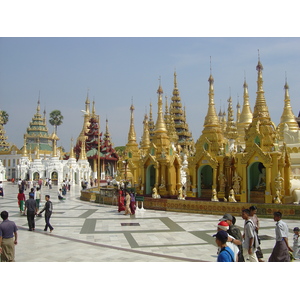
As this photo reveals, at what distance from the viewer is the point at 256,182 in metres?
21.7

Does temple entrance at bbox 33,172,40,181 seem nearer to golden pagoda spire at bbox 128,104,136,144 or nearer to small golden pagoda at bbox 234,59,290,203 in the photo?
golden pagoda spire at bbox 128,104,136,144

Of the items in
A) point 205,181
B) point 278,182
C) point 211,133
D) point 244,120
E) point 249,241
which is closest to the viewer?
point 249,241

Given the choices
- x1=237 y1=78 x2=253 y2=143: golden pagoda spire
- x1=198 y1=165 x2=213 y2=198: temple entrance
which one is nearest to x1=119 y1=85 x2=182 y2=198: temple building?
x1=198 y1=165 x2=213 y2=198: temple entrance

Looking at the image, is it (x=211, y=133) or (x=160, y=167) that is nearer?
(x=211, y=133)

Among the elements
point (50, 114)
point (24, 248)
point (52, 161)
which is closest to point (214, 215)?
point (24, 248)

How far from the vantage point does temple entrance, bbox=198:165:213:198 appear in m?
23.5

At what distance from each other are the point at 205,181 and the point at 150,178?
4.46 m

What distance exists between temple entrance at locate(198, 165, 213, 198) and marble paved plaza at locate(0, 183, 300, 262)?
5221 mm

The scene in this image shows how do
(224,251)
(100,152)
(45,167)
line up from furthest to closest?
(100,152)
(45,167)
(224,251)

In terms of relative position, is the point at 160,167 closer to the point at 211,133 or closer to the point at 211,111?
the point at 211,133

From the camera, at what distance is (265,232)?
1355 centimetres

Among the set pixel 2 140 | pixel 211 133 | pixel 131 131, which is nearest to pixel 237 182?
pixel 211 133

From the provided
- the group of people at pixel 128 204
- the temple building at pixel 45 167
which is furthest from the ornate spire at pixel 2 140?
the group of people at pixel 128 204

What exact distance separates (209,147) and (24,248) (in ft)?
48.3
